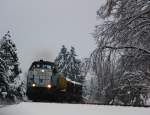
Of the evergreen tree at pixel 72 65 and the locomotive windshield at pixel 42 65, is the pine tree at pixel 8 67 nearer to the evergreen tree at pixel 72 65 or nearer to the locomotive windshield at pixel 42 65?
the evergreen tree at pixel 72 65

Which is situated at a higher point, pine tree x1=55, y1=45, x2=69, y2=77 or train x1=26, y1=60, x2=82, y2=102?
pine tree x1=55, y1=45, x2=69, y2=77

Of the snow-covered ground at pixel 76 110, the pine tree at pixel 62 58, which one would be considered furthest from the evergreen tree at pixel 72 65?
the snow-covered ground at pixel 76 110

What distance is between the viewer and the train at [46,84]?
25.9m

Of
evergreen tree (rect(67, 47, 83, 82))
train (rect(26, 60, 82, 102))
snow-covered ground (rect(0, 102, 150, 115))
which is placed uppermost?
evergreen tree (rect(67, 47, 83, 82))

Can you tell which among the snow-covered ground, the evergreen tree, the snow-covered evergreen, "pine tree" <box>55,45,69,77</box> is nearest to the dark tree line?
the snow-covered ground

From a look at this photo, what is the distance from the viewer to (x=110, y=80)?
1842 cm

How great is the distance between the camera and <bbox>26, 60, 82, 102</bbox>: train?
85.0 ft

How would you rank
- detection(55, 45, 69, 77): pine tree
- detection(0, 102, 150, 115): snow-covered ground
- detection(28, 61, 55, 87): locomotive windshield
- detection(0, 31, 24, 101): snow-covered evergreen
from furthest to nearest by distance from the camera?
→ detection(55, 45, 69, 77): pine tree < detection(0, 31, 24, 101): snow-covered evergreen < detection(28, 61, 55, 87): locomotive windshield < detection(0, 102, 150, 115): snow-covered ground

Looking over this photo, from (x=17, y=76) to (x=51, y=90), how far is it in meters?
28.0

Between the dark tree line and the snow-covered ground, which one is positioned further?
the dark tree line

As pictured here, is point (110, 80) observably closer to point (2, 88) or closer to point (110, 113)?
point (110, 113)

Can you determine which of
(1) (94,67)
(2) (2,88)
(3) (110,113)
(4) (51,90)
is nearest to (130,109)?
(3) (110,113)

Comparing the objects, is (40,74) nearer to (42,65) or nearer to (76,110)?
(42,65)

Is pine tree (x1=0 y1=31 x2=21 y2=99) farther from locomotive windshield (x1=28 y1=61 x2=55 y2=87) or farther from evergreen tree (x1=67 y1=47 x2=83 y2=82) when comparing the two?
locomotive windshield (x1=28 y1=61 x2=55 y2=87)
